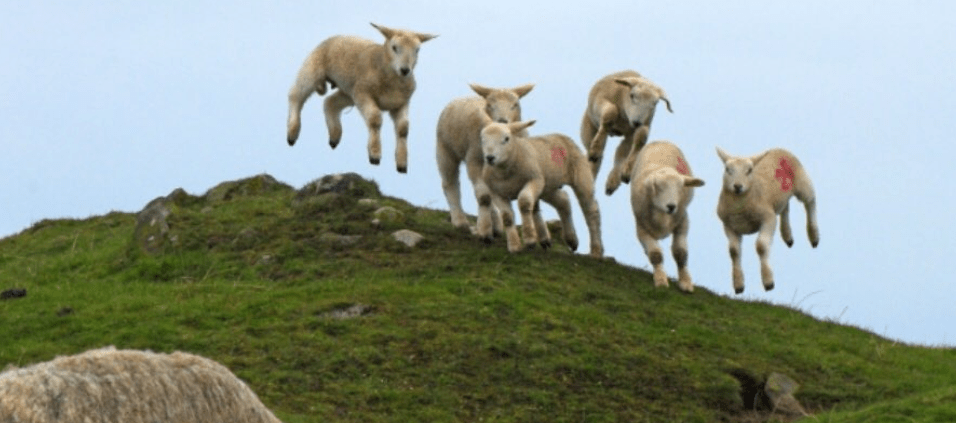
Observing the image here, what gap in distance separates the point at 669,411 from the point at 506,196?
5.63m

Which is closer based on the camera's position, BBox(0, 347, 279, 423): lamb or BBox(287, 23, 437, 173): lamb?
BBox(0, 347, 279, 423): lamb

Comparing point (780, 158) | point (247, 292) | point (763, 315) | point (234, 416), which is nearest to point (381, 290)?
point (247, 292)

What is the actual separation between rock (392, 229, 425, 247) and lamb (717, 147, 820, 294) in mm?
4422

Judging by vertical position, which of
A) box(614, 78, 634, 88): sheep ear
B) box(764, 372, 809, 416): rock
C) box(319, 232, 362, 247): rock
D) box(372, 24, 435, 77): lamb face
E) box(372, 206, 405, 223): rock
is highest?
box(372, 24, 435, 77): lamb face

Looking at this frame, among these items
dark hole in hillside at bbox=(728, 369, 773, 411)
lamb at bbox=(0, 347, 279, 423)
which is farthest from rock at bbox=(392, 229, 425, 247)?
lamb at bbox=(0, 347, 279, 423)

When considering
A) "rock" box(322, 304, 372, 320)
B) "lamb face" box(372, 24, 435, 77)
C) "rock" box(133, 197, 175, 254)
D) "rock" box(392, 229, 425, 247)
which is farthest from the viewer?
"rock" box(133, 197, 175, 254)

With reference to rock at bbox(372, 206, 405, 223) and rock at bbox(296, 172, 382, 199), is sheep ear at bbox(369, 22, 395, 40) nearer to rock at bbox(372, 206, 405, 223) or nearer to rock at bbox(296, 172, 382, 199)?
rock at bbox(372, 206, 405, 223)

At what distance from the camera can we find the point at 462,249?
2395 cm

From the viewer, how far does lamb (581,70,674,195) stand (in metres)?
24.3

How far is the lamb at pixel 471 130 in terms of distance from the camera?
23594 millimetres

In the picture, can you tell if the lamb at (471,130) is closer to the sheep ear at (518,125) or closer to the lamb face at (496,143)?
the sheep ear at (518,125)

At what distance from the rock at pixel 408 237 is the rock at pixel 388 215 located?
27.5 inches

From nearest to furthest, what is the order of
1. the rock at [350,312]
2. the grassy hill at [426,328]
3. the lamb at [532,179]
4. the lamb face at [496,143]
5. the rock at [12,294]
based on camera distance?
the grassy hill at [426,328] → the rock at [350,312] → the lamb face at [496,143] → the lamb at [532,179] → the rock at [12,294]

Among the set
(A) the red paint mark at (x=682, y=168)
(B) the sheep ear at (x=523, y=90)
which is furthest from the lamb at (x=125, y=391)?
(B) the sheep ear at (x=523, y=90)
